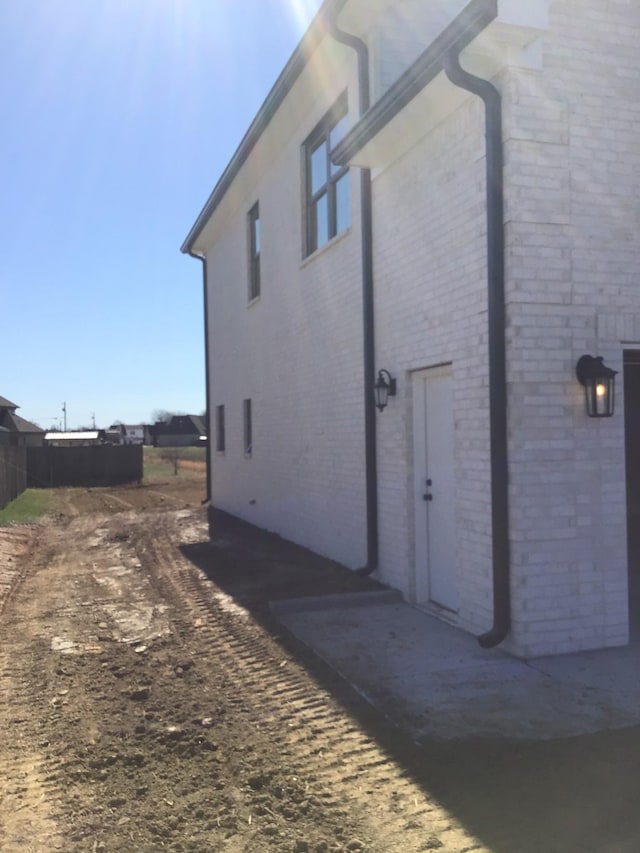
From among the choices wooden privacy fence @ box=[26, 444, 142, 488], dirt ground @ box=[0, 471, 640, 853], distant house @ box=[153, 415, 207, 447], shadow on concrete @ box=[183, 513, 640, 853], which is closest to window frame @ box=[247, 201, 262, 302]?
dirt ground @ box=[0, 471, 640, 853]

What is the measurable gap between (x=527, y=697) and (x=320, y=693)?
4.48ft

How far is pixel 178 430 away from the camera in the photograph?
92.0 metres

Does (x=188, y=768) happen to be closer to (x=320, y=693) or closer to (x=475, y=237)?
(x=320, y=693)

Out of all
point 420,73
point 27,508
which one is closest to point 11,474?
point 27,508

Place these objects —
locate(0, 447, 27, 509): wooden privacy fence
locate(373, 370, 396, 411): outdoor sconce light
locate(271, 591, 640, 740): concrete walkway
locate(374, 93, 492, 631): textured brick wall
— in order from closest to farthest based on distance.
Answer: locate(271, 591, 640, 740): concrete walkway → locate(374, 93, 492, 631): textured brick wall → locate(373, 370, 396, 411): outdoor sconce light → locate(0, 447, 27, 509): wooden privacy fence

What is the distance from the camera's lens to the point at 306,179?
11.2 meters

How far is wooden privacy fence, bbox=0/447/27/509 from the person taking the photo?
1838 centimetres

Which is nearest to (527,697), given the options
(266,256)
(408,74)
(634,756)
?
(634,756)

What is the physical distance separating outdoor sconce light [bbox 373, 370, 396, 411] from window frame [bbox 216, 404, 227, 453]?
10108mm

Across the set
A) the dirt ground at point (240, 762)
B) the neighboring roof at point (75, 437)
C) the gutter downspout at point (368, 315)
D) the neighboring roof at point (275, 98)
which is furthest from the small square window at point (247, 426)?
the neighboring roof at point (75, 437)

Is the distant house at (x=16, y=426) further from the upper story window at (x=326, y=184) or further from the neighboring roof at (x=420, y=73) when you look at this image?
the neighboring roof at (x=420, y=73)

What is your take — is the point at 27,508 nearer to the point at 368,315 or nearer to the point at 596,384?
the point at 368,315

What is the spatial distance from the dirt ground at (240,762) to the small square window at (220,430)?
34.6ft

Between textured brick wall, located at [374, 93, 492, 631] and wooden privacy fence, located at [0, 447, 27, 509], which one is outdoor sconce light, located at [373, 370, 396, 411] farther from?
wooden privacy fence, located at [0, 447, 27, 509]
